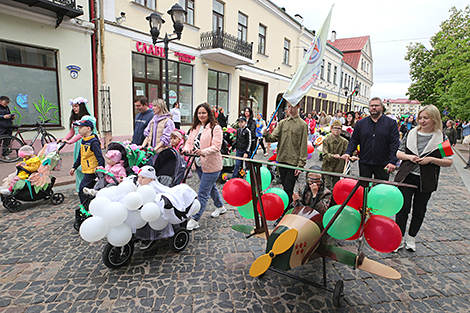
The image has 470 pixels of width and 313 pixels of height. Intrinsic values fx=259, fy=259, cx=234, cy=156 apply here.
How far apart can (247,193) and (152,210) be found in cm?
104

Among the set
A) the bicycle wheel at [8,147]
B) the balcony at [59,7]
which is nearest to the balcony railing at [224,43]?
the balcony at [59,7]

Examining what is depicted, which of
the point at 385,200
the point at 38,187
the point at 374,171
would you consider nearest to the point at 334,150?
the point at 374,171

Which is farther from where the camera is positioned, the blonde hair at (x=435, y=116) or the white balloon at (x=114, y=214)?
the blonde hair at (x=435, y=116)

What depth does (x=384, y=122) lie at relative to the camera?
3.87m

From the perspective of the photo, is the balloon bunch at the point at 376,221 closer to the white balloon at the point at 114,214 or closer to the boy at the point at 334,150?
the white balloon at the point at 114,214

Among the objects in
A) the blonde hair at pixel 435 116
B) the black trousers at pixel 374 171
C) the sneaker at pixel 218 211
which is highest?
the blonde hair at pixel 435 116

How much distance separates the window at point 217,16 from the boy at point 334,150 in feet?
40.2

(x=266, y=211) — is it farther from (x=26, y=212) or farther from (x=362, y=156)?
(x=26, y=212)

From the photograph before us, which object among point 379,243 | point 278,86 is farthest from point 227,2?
point 379,243

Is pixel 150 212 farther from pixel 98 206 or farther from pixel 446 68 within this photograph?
pixel 446 68

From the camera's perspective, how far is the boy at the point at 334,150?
5.01 metres

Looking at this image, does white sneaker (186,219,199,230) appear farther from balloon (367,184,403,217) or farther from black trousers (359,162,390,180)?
black trousers (359,162,390,180)

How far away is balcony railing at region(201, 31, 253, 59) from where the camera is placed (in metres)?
13.7

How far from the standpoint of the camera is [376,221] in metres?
2.26
